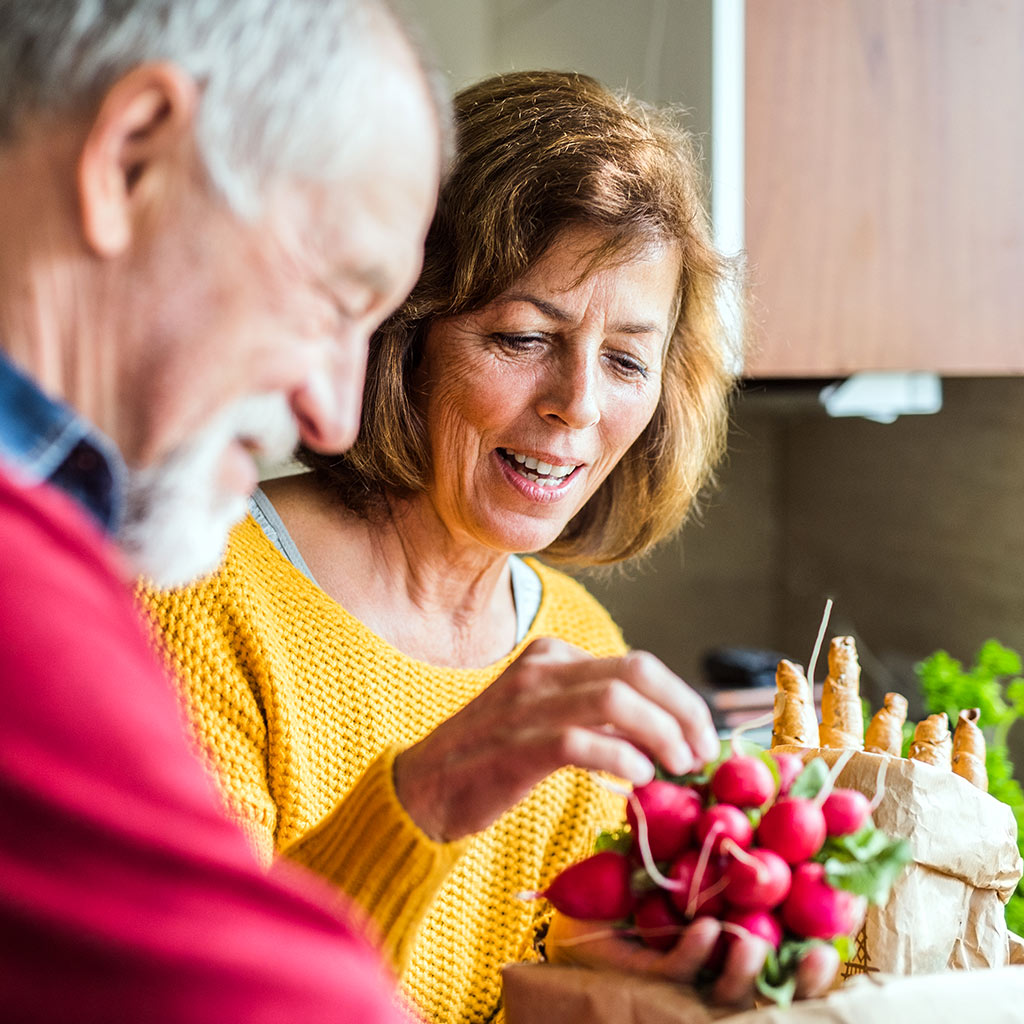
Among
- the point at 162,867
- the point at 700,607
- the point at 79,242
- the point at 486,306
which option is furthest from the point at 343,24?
the point at 700,607

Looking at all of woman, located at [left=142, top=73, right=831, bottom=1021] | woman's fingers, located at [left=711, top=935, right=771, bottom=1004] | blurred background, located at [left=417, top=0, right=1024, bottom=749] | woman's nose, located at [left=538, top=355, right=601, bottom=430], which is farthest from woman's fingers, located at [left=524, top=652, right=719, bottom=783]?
blurred background, located at [left=417, top=0, right=1024, bottom=749]

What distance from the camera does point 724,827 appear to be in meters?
0.66

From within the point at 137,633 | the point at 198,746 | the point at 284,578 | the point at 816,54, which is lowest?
the point at 198,746

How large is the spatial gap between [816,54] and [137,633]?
1.35 metres

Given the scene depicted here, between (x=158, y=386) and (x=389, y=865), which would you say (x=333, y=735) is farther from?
(x=158, y=386)

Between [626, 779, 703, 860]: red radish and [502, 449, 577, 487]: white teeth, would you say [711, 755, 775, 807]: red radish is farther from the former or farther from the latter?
[502, 449, 577, 487]: white teeth

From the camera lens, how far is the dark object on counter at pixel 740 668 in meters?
1.82

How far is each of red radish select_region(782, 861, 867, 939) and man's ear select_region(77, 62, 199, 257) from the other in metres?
0.51

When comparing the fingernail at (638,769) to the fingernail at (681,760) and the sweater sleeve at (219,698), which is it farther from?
the sweater sleeve at (219,698)

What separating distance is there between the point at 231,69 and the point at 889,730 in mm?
721

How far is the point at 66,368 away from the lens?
18.9 inches

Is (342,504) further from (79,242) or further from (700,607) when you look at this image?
(700,607)

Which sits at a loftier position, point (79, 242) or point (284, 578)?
point (79, 242)

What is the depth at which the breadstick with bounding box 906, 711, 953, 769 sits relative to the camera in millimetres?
887
